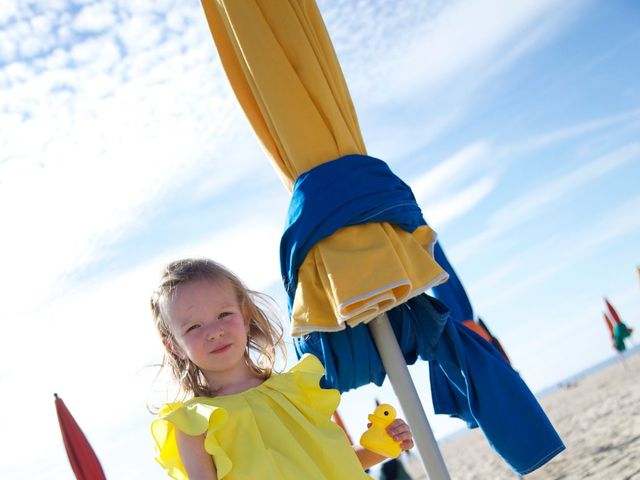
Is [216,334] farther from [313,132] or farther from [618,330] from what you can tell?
[618,330]

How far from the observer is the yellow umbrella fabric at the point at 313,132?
7.38ft

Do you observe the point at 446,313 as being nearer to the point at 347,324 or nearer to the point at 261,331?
the point at 347,324

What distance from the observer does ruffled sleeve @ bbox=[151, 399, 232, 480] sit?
1.96m

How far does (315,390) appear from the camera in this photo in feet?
7.56

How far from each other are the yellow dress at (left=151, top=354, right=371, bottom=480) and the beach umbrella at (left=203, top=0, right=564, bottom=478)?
9.5 inches

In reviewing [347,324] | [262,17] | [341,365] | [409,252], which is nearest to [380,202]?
[409,252]

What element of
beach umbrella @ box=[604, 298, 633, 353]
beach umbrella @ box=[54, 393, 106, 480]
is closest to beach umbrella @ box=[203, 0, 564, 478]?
beach umbrella @ box=[54, 393, 106, 480]

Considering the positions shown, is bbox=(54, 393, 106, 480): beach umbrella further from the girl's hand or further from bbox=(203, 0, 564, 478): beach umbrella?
the girl's hand

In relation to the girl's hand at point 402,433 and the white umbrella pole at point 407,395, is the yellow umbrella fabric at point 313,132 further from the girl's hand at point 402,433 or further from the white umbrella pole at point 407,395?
the girl's hand at point 402,433

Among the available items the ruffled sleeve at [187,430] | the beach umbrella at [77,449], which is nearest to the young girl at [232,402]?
the ruffled sleeve at [187,430]

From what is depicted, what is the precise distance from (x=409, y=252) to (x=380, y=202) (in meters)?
0.21

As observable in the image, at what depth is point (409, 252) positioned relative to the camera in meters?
2.39

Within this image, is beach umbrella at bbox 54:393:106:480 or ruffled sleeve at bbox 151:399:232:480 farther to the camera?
beach umbrella at bbox 54:393:106:480

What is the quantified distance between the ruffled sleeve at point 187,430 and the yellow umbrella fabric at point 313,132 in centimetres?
43
